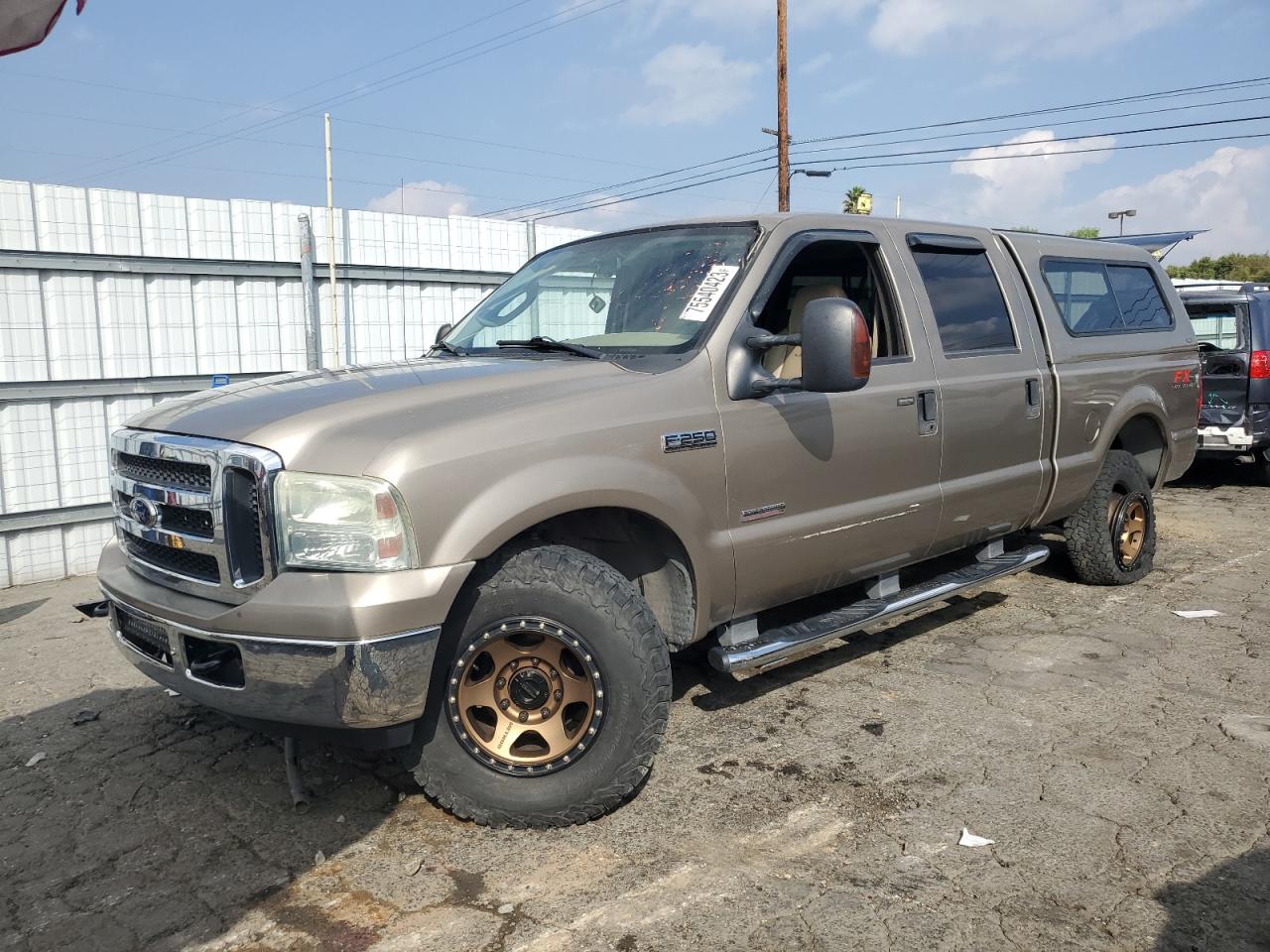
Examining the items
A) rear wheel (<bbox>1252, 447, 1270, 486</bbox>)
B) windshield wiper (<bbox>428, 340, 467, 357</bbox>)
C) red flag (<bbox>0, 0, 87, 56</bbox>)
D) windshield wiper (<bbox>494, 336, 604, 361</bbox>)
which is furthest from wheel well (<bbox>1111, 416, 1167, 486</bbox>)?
red flag (<bbox>0, 0, 87, 56</bbox>)

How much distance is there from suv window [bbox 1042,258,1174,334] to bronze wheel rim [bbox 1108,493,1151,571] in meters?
1.03

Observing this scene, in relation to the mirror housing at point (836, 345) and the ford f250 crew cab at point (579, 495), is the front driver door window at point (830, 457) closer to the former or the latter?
the ford f250 crew cab at point (579, 495)

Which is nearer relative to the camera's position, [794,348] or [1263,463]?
[794,348]

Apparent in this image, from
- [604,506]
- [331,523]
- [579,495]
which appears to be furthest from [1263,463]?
[331,523]

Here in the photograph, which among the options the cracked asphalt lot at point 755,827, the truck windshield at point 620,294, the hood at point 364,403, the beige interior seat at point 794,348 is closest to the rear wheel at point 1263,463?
the cracked asphalt lot at point 755,827

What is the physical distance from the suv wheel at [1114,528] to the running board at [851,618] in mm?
769

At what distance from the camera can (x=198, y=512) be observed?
9.79ft

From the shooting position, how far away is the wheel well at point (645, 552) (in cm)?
344

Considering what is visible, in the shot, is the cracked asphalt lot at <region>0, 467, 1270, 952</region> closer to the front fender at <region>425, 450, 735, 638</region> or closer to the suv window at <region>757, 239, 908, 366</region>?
the front fender at <region>425, 450, 735, 638</region>

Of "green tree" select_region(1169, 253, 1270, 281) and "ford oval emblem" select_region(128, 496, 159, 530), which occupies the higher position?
"green tree" select_region(1169, 253, 1270, 281)

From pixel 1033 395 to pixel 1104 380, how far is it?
2.69 feet

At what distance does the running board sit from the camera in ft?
12.0

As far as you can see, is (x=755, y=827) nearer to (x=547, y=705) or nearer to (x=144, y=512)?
(x=547, y=705)

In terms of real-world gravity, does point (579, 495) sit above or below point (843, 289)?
below
